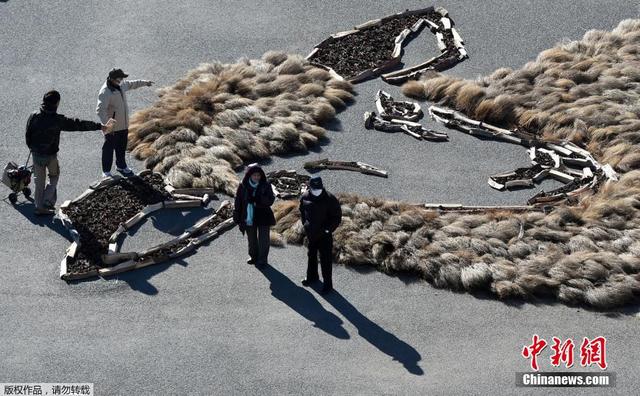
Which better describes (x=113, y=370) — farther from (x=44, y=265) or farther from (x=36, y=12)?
(x=36, y=12)

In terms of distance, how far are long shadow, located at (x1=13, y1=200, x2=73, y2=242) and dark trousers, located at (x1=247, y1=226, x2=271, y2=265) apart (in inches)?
120

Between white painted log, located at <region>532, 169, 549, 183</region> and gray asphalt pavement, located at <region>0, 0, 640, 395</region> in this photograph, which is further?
white painted log, located at <region>532, 169, 549, 183</region>

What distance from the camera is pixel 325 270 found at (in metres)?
17.7

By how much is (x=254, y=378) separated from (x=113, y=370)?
6.20 ft

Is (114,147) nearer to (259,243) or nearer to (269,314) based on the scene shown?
(259,243)

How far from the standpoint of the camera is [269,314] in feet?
57.0

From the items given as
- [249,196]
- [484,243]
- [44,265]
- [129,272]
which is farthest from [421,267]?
[44,265]

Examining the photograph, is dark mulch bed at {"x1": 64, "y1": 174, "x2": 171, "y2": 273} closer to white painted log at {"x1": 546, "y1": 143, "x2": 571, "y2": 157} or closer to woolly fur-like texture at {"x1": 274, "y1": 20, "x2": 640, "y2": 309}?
woolly fur-like texture at {"x1": 274, "y1": 20, "x2": 640, "y2": 309}

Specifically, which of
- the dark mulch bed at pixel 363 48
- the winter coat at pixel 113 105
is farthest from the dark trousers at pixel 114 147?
the dark mulch bed at pixel 363 48

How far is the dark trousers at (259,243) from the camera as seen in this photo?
60.1 feet

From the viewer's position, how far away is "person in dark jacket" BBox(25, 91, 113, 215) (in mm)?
19422

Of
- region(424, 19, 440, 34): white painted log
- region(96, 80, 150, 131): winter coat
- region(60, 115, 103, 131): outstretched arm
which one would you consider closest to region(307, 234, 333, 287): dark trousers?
region(60, 115, 103, 131): outstretched arm

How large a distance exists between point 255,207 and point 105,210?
10.6ft

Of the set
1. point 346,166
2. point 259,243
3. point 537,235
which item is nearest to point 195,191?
point 259,243
